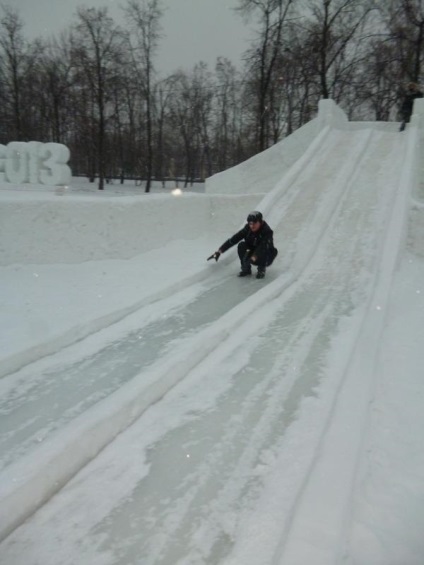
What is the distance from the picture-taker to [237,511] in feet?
7.76

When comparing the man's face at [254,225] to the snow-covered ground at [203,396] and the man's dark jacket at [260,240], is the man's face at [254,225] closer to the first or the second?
the man's dark jacket at [260,240]

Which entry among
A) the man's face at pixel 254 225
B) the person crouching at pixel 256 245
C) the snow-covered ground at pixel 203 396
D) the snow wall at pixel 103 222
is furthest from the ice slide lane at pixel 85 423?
the snow wall at pixel 103 222

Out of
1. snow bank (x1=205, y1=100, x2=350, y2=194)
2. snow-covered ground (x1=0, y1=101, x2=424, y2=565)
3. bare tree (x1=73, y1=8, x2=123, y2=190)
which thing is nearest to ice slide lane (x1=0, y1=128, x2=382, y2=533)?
snow-covered ground (x1=0, y1=101, x2=424, y2=565)

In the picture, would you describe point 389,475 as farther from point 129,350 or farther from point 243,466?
point 129,350

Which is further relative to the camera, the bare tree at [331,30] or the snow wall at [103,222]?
the bare tree at [331,30]

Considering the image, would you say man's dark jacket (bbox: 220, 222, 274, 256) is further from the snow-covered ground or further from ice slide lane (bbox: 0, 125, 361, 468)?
ice slide lane (bbox: 0, 125, 361, 468)

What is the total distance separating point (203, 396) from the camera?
3521 mm

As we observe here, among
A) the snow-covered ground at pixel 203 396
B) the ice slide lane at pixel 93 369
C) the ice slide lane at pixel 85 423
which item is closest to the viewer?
the snow-covered ground at pixel 203 396

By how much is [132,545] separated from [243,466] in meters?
0.85

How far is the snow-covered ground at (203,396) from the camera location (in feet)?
7.38

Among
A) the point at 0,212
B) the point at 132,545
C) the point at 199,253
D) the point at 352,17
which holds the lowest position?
the point at 132,545

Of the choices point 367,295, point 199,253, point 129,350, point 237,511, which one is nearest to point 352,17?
point 199,253

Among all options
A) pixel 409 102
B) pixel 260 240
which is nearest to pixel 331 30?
pixel 409 102

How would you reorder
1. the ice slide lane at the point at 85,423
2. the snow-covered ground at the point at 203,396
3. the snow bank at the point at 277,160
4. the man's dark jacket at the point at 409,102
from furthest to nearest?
1. the man's dark jacket at the point at 409,102
2. the snow bank at the point at 277,160
3. the ice slide lane at the point at 85,423
4. the snow-covered ground at the point at 203,396
